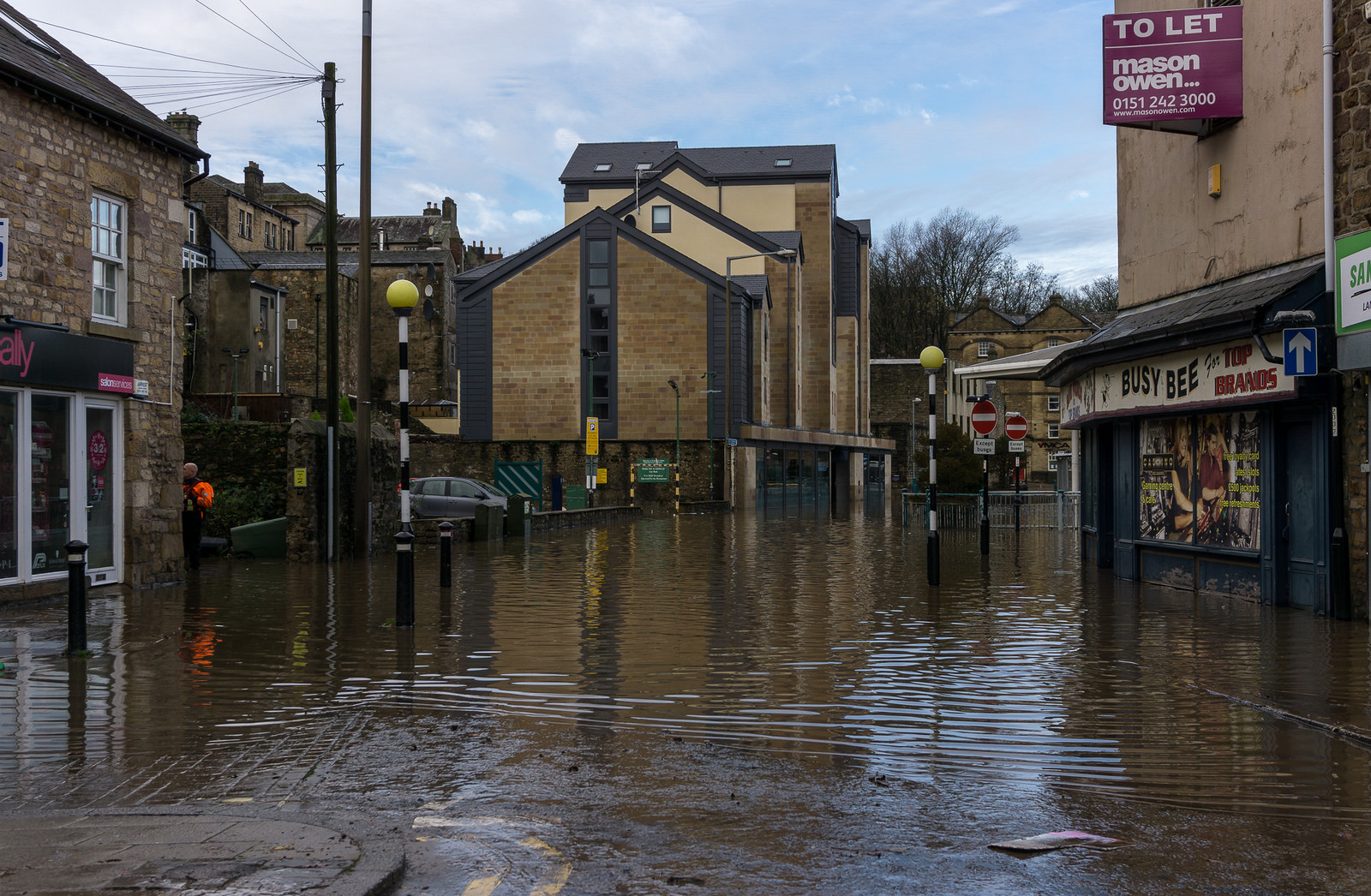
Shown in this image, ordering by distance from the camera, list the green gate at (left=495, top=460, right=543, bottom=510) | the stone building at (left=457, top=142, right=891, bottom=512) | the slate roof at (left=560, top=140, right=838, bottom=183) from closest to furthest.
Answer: the green gate at (left=495, top=460, right=543, bottom=510) → the stone building at (left=457, top=142, right=891, bottom=512) → the slate roof at (left=560, top=140, right=838, bottom=183)

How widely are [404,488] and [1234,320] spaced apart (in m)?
9.01

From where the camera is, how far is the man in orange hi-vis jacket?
19934 millimetres

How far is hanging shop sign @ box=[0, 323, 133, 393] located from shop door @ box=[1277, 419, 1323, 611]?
14004 mm

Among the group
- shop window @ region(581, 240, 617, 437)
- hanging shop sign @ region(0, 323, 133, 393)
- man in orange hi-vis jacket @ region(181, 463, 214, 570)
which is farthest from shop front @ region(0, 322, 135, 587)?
shop window @ region(581, 240, 617, 437)

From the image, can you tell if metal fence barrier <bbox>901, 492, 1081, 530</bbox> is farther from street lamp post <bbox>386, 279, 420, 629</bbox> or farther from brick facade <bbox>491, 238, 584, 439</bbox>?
brick facade <bbox>491, 238, 584, 439</bbox>

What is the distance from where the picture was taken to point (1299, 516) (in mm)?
13328

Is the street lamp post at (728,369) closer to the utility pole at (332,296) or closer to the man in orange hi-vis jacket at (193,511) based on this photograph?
the utility pole at (332,296)

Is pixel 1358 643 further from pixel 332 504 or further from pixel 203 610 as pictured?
pixel 332 504

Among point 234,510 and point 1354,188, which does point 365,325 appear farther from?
point 1354,188

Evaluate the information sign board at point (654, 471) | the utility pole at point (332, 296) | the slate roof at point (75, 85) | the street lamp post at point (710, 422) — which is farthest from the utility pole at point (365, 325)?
the street lamp post at point (710, 422)

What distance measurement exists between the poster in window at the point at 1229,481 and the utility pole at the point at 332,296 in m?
13.8

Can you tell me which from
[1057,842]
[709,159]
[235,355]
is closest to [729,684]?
[1057,842]

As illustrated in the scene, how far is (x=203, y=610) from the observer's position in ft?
46.0

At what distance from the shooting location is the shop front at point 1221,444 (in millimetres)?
12766
